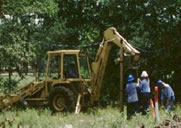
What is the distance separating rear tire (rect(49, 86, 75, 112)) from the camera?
55.8 ft

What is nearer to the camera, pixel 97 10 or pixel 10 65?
pixel 10 65

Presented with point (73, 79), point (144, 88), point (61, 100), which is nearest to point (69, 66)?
point (73, 79)

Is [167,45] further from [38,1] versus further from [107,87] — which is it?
[38,1]

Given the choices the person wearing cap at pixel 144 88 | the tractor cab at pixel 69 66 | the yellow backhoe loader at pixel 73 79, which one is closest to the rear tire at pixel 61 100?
the yellow backhoe loader at pixel 73 79

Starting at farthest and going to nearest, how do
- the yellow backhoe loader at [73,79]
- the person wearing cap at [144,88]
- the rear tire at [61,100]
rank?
the yellow backhoe loader at [73,79], the rear tire at [61,100], the person wearing cap at [144,88]

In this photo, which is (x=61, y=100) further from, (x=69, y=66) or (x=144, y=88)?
(x=144, y=88)

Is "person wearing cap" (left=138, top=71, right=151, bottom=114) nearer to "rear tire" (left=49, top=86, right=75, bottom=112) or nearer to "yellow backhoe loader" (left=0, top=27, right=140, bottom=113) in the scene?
"yellow backhoe loader" (left=0, top=27, right=140, bottom=113)

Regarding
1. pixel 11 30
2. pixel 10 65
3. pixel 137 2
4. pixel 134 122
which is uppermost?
pixel 137 2

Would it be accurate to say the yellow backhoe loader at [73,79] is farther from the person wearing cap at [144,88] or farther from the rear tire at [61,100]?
the person wearing cap at [144,88]

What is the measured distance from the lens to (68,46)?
28781mm

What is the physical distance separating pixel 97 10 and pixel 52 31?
3675 mm

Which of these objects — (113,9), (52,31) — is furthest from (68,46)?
(113,9)

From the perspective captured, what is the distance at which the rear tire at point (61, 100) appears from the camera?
17.0 m

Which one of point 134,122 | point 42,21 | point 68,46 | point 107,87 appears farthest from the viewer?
point 42,21
